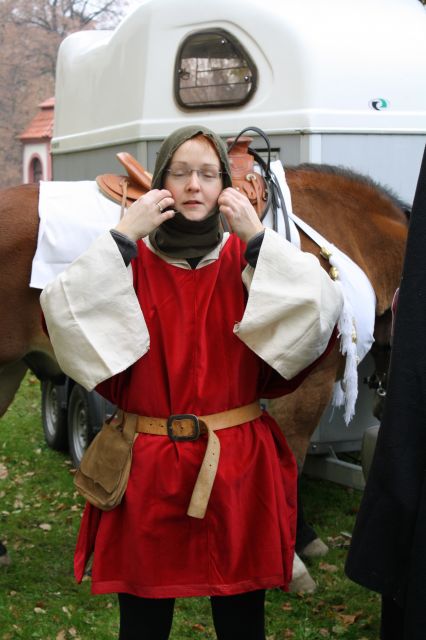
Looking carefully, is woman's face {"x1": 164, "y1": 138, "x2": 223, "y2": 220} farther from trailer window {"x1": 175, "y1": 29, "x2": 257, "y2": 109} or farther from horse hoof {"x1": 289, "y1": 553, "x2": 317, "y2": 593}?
trailer window {"x1": 175, "y1": 29, "x2": 257, "y2": 109}

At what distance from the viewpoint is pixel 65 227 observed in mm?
4309

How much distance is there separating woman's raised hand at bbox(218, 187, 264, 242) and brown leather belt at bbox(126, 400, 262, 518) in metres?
0.50

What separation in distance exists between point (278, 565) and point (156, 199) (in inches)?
42.8

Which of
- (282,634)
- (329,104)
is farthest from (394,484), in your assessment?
(329,104)

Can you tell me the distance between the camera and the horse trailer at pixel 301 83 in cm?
520

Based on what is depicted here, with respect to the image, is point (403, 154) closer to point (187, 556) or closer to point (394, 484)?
point (187, 556)

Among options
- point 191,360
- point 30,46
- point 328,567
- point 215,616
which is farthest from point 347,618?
point 30,46

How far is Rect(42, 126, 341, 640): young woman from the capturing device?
103 inches

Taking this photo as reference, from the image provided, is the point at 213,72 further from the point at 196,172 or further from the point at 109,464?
the point at 109,464

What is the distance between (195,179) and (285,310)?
46cm

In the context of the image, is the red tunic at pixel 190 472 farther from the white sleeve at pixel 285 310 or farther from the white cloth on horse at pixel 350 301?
the white cloth on horse at pixel 350 301

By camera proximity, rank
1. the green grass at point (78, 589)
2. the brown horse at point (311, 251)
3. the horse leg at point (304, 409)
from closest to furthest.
A: the green grass at point (78, 589) < the brown horse at point (311, 251) < the horse leg at point (304, 409)

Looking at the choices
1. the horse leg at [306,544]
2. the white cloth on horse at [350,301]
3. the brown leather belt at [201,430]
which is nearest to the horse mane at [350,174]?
the white cloth on horse at [350,301]

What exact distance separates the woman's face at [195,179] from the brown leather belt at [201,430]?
22.2 inches
